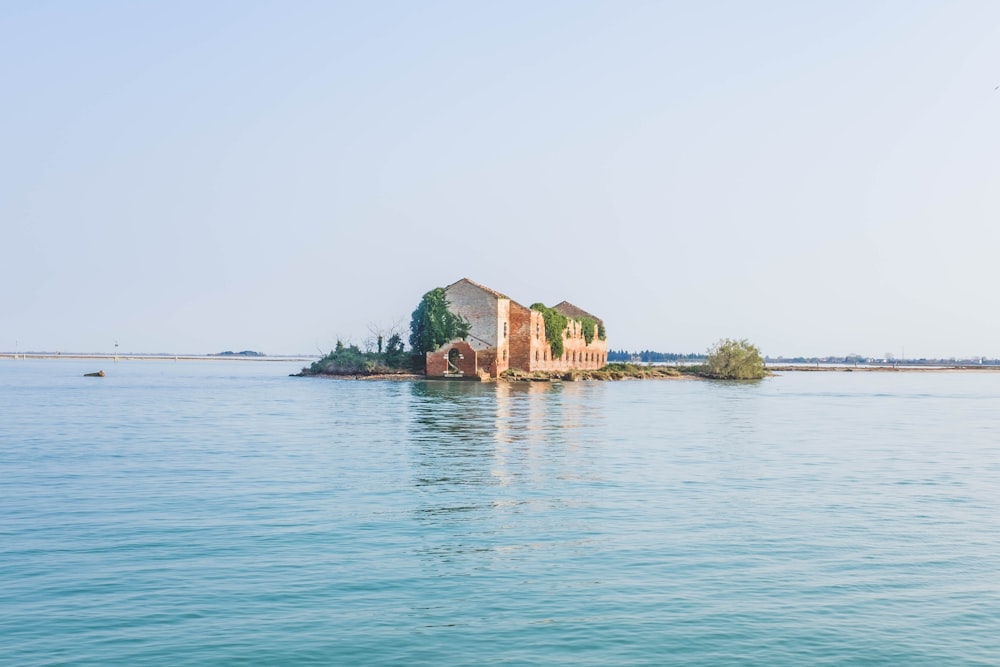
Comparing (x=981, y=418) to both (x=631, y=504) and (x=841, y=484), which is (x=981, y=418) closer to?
(x=841, y=484)

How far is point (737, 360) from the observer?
384 feet

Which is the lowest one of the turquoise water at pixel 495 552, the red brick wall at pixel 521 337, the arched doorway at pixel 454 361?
the turquoise water at pixel 495 552

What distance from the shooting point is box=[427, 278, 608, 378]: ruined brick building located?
285ft

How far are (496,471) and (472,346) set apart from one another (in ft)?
202

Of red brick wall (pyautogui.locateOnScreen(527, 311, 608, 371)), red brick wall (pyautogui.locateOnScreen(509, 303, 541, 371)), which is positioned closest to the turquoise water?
red brick wall (pyautogui.locateOnScreen(509, 303, 541, 371))

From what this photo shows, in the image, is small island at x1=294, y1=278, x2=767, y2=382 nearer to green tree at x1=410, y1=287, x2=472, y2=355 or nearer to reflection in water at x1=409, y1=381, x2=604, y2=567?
green tree at x1=410, y1=287, x2=472, y2=355

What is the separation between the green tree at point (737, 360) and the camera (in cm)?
11675

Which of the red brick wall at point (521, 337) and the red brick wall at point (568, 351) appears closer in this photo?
the red brick wall at point (521, 337)

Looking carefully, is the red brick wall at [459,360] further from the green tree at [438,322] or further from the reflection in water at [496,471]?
the reflection in water at [496,471]

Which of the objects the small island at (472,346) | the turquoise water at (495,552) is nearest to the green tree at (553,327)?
the small island at (472,346)

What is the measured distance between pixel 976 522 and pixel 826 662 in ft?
32.1

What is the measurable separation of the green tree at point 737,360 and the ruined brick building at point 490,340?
29.0 metres

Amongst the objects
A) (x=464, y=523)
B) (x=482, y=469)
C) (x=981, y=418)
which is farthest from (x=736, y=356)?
(x=464, y=523)

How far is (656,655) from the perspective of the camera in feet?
35.2
